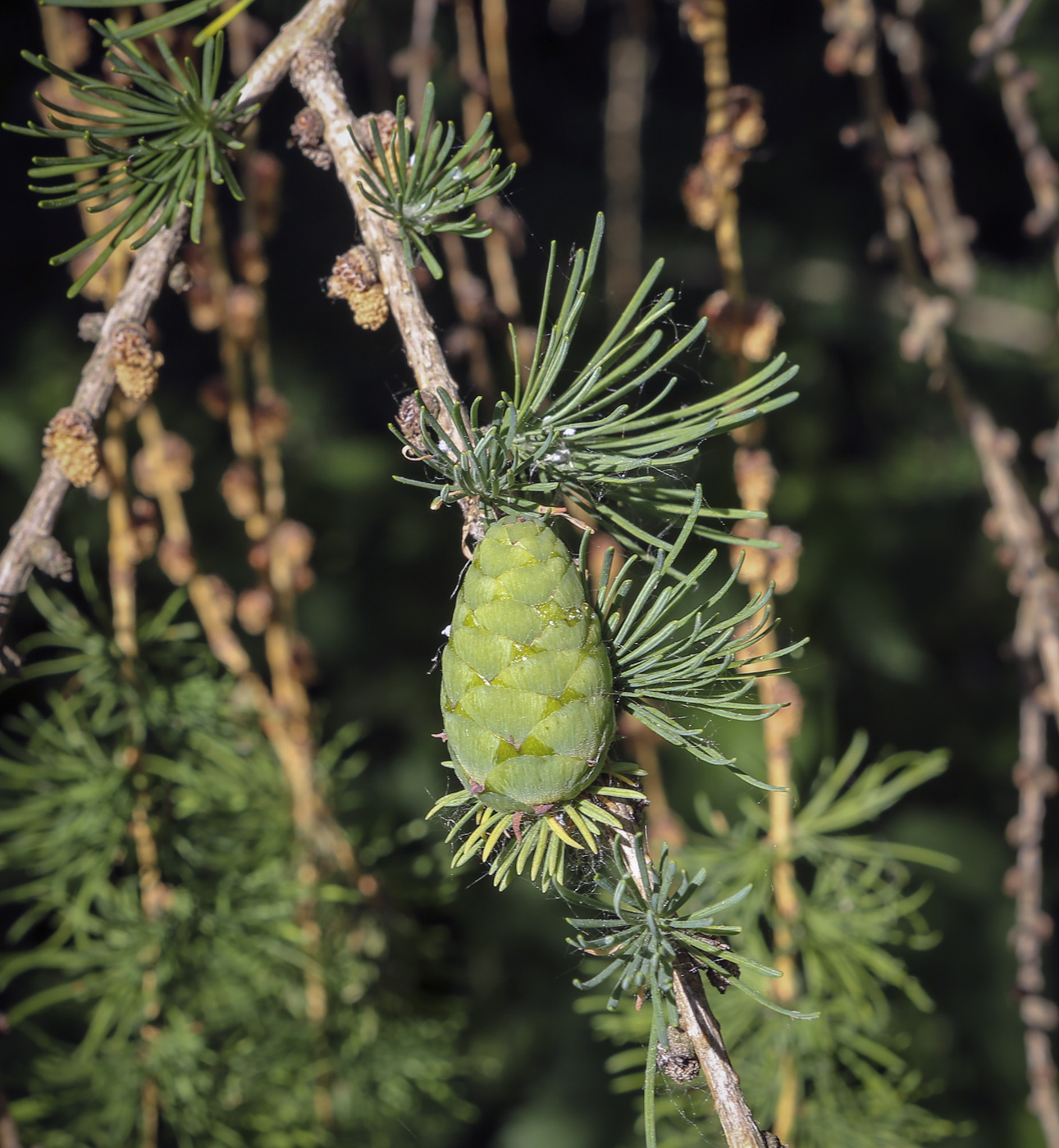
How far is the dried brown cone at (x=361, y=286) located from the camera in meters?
0.39

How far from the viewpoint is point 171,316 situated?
1.15 meters

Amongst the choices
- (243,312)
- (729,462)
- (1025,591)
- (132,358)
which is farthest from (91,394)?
(729,462)

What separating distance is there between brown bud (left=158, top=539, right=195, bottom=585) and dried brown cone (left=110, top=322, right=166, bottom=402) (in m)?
0.23

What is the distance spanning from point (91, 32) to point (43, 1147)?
0.80 metres

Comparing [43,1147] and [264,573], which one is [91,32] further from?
[43,1147]

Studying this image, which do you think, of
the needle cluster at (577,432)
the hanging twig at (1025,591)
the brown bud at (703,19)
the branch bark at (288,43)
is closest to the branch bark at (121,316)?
the branch bark at (288,43)

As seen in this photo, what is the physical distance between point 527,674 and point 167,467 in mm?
403

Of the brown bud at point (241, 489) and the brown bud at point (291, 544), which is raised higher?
the brown bud at point (241, 489)

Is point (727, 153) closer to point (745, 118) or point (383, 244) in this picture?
point (745, 118)

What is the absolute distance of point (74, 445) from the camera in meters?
0.40

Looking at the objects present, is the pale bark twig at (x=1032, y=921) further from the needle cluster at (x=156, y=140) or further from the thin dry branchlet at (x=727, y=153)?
the needle cluster at (x=156, y=140)

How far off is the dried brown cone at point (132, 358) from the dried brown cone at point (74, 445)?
0.08 ft

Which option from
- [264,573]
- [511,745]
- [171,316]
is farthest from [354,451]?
[511,745]

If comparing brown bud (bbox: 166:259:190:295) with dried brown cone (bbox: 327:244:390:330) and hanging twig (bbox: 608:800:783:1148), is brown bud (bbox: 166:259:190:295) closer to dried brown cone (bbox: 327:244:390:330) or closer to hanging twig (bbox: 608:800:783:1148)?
dried brown cone (bbox: 327:244:390:330)
